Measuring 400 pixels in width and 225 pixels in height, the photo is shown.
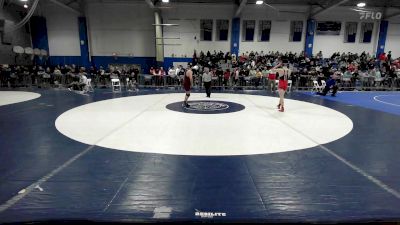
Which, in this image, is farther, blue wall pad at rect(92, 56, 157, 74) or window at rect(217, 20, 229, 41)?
blue wall pad at rect(92, 56, 157, 74)

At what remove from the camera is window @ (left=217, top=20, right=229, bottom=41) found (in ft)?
73.2

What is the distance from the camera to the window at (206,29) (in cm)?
2235

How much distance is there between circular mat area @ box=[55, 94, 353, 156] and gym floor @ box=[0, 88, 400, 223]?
0.03 metres

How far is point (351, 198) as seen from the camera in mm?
3355

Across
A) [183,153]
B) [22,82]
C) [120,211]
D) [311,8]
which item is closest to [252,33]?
[311,8]

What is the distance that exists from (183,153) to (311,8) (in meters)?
21.9

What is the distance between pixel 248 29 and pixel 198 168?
20.3 metres

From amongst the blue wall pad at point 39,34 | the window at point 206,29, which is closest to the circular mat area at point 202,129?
the window at point 206,29

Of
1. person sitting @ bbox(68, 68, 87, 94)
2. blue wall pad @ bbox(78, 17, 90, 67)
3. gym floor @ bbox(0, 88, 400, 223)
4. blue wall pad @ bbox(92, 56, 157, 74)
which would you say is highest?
blue wall pad @ bbox(78, 17, 90, 67)

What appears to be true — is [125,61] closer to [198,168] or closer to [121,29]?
[121,29]

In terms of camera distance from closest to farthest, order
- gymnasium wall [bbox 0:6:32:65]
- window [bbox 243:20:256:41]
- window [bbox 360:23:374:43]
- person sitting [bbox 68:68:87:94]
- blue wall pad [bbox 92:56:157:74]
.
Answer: person sitting [bbox 68:68:87:94]
gymnasium wall [bbox 0:6:32:65]
window [bbox 243:20:256:41]
window [bbox 360:23:374:43]
blue wall pad [bbox 92:56:157:74]

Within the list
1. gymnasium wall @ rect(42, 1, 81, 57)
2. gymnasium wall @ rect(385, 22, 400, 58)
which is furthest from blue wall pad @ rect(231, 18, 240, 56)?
gymnasium wall @ rect(42, 1, 81, 57)

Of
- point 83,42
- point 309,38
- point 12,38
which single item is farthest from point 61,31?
point 309,38

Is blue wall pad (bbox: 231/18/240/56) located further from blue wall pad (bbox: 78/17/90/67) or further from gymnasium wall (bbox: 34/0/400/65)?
blue wall pad (bbox: 78/17/90/67)
